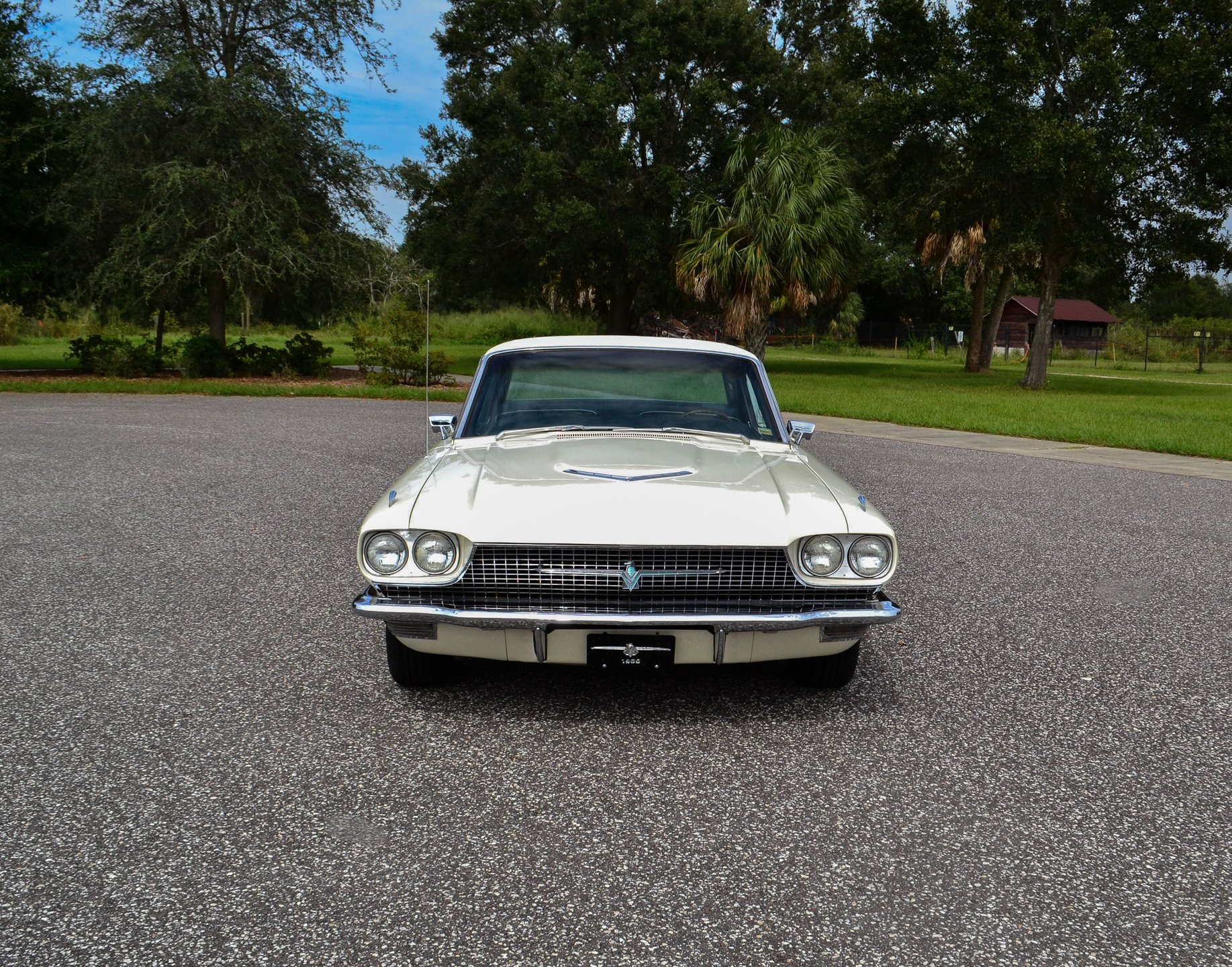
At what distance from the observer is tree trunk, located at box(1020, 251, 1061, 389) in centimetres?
2616

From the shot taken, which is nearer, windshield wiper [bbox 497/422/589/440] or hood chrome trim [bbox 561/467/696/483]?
hood chrome trim [bbox 561/467/696/483]

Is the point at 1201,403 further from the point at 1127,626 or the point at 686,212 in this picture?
the point at 1127,626

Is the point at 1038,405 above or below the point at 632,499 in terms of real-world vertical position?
below

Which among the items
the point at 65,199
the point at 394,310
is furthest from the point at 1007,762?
the point at 65,199

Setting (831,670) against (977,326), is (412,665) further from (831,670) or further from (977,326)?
(977,326)

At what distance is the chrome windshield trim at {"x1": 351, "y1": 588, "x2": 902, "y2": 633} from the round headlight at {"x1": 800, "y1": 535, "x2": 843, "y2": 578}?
142 mm

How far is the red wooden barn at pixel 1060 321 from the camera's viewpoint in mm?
67625

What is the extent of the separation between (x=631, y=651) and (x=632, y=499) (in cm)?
51

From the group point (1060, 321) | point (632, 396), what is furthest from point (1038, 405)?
point (1060, 321)

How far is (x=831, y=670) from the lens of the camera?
3.99 meters

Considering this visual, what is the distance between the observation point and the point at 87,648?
181 inches

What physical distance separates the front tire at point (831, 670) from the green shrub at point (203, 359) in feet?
71.6

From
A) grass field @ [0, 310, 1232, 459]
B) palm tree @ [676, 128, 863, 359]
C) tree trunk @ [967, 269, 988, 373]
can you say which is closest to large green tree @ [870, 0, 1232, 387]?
palm tree @ [676, 128, 863, 359]

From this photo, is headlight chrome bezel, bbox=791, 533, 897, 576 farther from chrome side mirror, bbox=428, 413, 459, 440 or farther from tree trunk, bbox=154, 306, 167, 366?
tree trunk, bbox=154, 306, 167, 366
